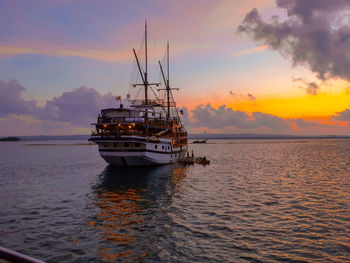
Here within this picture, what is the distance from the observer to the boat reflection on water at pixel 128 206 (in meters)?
14.6

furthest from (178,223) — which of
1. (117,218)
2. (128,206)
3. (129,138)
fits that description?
(129,138)

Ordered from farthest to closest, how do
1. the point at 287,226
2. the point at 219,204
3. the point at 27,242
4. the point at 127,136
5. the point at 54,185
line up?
the point at 127,136
the point at 54,185
the point at 219,204
the point at 287,226
the point at 27,242

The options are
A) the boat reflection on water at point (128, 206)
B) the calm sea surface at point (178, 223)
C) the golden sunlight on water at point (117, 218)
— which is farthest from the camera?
the boat reflection on water at point (128, 206)

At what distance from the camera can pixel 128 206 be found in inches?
946

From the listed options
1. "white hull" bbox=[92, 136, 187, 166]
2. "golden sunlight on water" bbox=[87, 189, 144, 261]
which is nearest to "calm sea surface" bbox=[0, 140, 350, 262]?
"golden sunlight on water" bbox=[87, 189, 144, 261]

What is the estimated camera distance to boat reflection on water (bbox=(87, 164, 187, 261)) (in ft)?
48.0

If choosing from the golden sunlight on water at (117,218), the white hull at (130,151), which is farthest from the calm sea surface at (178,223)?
the white hull at (130,151)

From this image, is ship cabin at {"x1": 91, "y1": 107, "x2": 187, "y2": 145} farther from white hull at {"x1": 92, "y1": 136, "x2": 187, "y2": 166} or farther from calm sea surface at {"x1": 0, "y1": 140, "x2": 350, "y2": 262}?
calm sea surface at {"x1": 0, "y1": 140, "x2": 350, "y2": 262}

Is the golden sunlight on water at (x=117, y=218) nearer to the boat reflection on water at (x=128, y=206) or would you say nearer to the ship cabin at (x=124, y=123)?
the boat reflection on water at (x=128, y=206)

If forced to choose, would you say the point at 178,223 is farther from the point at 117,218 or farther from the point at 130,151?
the point at 130,151

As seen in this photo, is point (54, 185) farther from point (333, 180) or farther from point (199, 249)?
point (333, 180)

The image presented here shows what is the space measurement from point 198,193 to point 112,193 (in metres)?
9.89

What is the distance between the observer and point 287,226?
1806 centimetres

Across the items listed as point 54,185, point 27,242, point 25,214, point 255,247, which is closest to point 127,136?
point 54,185
